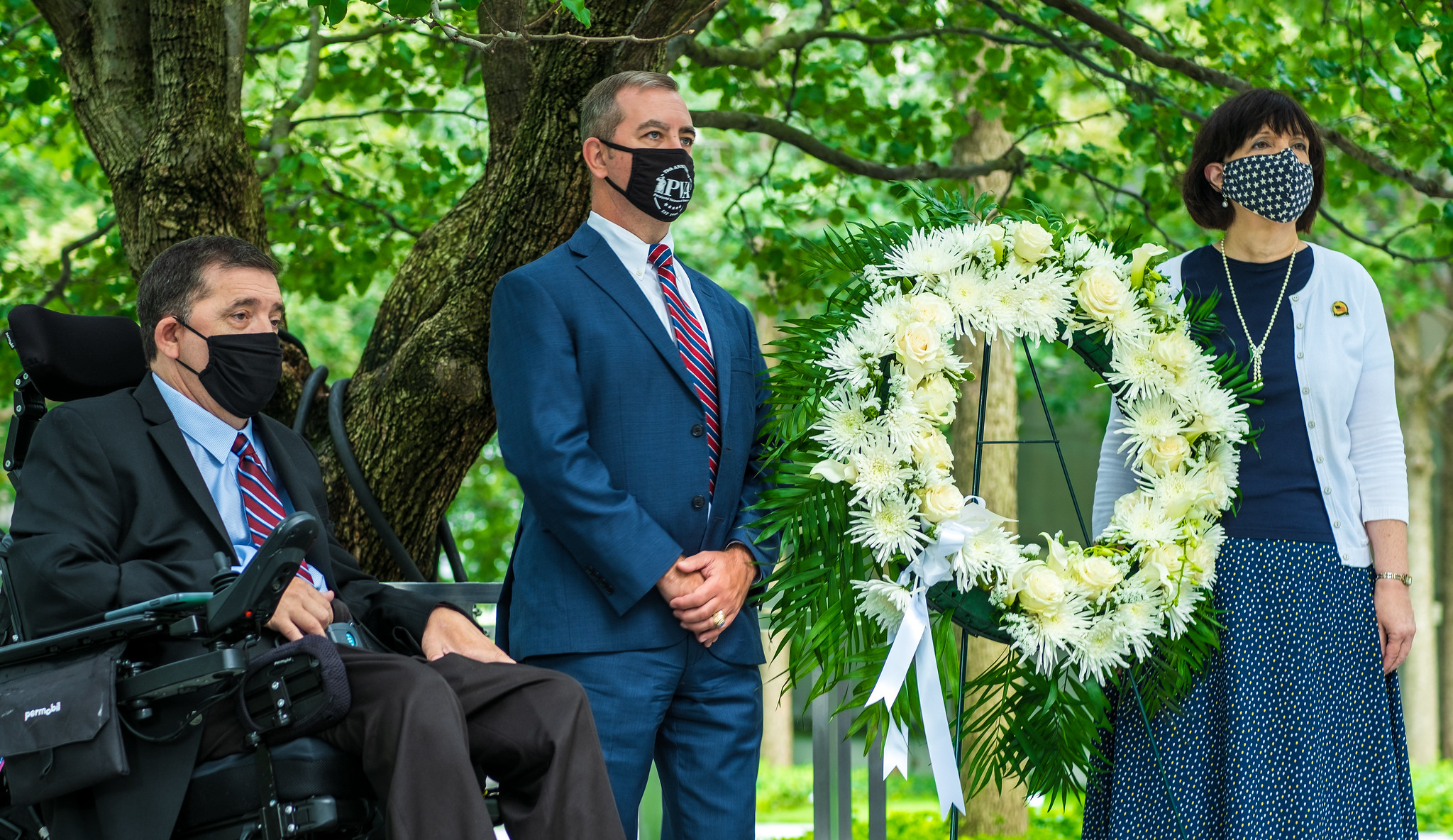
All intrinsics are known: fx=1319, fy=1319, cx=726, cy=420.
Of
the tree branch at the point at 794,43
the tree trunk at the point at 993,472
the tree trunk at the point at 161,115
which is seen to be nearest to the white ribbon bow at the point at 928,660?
the tree trunk at the point at 161,115

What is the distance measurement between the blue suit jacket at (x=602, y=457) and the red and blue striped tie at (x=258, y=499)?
0.45 m

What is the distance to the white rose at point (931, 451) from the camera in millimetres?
2719

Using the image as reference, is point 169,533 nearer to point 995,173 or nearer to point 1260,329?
point 1260,329

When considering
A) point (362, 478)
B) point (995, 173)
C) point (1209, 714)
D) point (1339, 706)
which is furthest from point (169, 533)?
point (995, 173)

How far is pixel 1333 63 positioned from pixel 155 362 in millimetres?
4695

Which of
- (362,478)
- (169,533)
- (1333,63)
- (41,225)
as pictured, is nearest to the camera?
(169,533)

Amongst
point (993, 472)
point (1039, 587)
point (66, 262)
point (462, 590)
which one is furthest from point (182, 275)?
point (993, 472)

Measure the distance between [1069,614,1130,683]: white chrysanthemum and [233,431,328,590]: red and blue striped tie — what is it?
1.61m

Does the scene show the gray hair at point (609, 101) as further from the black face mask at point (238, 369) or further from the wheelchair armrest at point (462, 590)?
the wheelchair armrest at point (462, 590)

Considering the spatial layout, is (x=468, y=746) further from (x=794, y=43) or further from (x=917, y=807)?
(x=917, y=807)

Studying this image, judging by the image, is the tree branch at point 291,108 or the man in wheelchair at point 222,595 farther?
the tree branch at point 291,108

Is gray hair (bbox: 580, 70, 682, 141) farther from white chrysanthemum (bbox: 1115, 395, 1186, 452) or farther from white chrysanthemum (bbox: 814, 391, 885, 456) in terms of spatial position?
white chrysanthemum (bbox: 1115, 395, 1186, 452)

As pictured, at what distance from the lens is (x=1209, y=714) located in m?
2.83

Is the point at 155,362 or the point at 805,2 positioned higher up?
the point at 805,2
